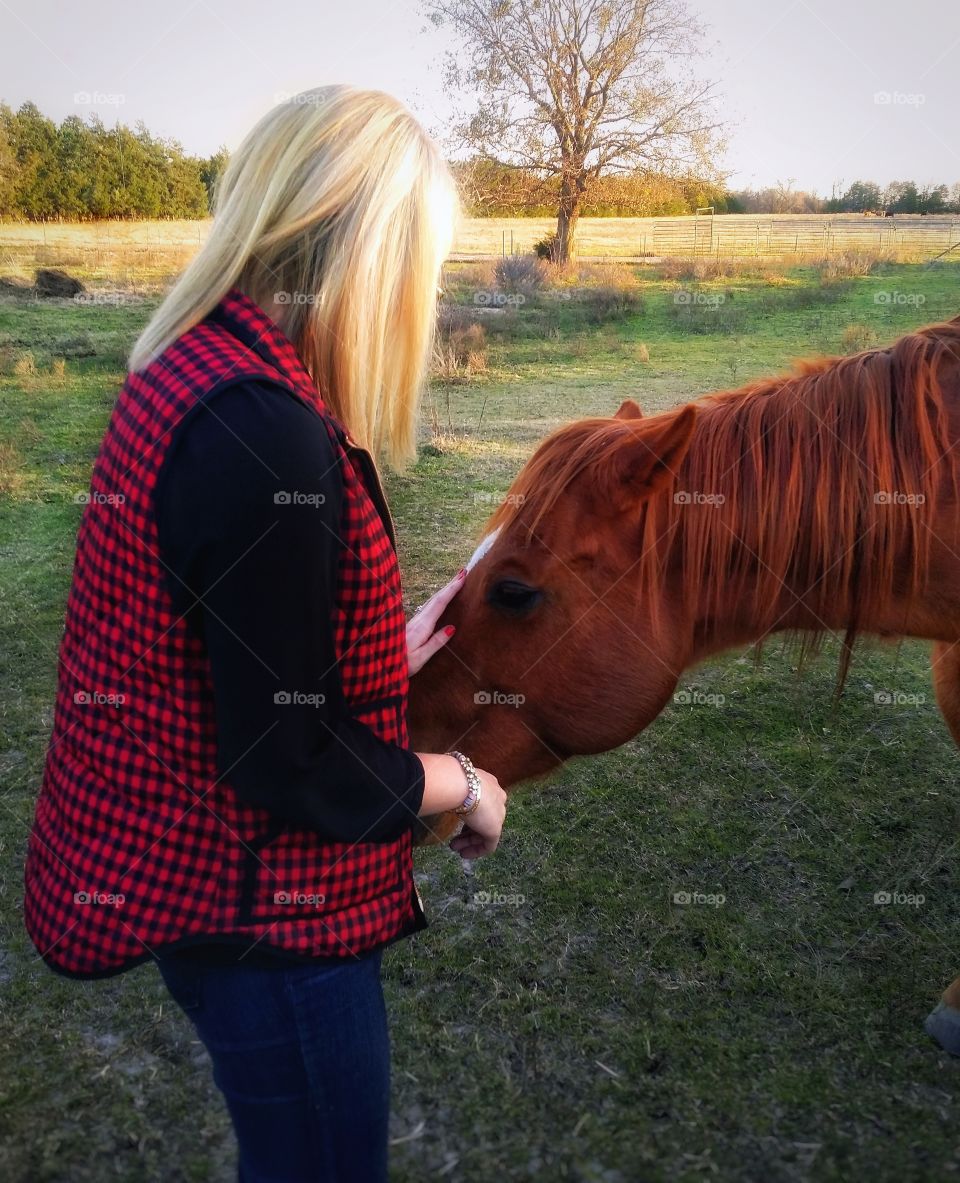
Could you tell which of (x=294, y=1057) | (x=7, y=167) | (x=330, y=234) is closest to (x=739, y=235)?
(x=7, y=167)

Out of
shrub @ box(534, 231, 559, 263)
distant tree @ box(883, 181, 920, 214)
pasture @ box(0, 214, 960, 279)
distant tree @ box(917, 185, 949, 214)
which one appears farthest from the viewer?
shrub @ box(534, 231, 559, 263)

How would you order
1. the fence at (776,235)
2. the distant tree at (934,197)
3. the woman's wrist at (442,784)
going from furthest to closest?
the fence at (776,235), the distant tree at (934,197), the woman's wrist at (442,784)

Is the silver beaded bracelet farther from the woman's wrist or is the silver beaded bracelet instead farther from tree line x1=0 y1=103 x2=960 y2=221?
tree line x1=0 y1=103 x2=960 y2=221

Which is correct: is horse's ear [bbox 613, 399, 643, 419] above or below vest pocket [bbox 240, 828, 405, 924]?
above

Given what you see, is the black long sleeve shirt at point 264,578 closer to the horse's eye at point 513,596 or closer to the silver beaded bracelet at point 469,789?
the silver beaded bracelet at point 469,789

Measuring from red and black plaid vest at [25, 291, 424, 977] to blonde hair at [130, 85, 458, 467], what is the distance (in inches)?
2.7

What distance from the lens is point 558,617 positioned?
184 cm

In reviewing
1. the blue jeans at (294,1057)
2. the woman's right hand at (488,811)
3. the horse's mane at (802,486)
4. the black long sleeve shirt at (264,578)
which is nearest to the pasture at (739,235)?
the horse's mane at (802,486)

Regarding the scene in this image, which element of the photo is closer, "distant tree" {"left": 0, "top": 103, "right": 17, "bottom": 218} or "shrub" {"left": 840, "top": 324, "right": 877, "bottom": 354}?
"distant tree" {"left": 0, "top": 103, "right": 17, "bottom": 218}

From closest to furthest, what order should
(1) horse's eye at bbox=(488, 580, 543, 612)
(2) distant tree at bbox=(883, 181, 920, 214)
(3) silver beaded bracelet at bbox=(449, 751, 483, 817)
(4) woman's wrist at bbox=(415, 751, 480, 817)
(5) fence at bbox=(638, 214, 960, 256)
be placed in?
(4) woman's wrist at bbox=(415, 751, 480, 817) → (3) silver beaded bracelet at bbox=(449, 751, 483, 817) → (1) horse's eye at bbox=(488, 580, 543, 612) → (2) distant tree at bbox=(883, 181, 920, 214) → (5) fence at bbox=(638, 214, 960, 256)

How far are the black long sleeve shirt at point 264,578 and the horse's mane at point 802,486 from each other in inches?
34.1

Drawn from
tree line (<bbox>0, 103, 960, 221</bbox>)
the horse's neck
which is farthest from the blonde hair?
tree line (<bbox>0, 103, 960, 221</bbox>)

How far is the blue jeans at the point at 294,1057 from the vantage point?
116 centimetres

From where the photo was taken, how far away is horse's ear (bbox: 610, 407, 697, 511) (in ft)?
5.59
